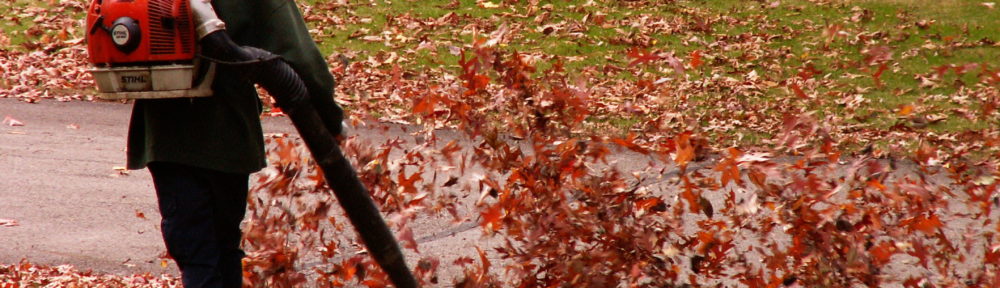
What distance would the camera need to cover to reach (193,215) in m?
3.32

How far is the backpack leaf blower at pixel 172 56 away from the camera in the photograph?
2984 millimetres

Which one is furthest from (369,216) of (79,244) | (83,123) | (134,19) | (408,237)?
(83,123)

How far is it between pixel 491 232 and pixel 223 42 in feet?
4.40

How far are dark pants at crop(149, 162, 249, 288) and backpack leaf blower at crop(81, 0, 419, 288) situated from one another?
13.1 inches

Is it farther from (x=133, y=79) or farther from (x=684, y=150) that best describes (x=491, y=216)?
(x=133, y=79)

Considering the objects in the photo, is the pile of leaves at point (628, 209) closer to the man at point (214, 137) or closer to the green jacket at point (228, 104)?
the man at point (214, 137)

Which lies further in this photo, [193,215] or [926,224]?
[926,224]

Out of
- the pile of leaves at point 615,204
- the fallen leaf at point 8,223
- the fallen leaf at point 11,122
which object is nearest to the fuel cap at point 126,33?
the pile of leaves at point 615,204

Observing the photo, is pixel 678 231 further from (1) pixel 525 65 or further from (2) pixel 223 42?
(2) pixel 223 42

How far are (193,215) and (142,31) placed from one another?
2.01ft

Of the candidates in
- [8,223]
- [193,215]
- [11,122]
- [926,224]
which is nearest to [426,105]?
[193,215]

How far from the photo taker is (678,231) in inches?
158

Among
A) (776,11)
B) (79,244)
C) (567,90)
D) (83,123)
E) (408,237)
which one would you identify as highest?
(567,90)

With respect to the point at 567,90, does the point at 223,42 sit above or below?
above
